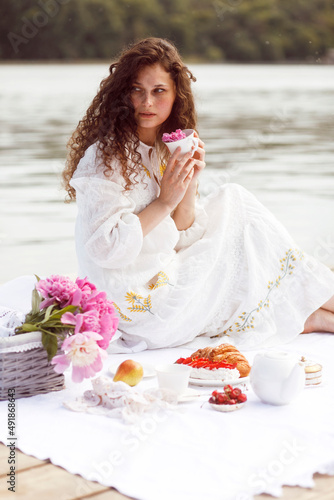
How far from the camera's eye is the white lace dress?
2545 mm

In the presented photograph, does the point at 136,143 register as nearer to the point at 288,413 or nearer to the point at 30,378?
the point at 30,378

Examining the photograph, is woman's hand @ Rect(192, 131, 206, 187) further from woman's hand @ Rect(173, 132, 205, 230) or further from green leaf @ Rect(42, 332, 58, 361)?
green leaf @ Rect(42, 332, 58, 361)

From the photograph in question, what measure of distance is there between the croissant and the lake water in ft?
3.08

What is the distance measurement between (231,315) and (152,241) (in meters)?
0.37

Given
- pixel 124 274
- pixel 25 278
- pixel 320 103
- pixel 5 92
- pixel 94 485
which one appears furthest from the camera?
pixel 5 92

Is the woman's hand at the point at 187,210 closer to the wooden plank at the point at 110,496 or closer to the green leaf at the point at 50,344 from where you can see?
the green leaf at the point at 50,344

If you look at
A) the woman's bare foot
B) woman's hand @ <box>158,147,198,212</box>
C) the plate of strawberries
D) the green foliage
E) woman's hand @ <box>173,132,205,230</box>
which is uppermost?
the green foliage

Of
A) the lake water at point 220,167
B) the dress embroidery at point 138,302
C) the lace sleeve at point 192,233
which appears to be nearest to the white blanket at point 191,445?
the dress embroidery at point 138,302

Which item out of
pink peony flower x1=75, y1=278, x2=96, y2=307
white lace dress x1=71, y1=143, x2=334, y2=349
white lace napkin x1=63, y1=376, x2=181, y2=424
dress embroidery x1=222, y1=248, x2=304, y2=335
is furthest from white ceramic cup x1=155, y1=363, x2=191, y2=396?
dress embroidery x1=222, y1=248, x2=304, y2=335

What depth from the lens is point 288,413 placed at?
1993 mm

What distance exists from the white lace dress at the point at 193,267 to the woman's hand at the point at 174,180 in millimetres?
111

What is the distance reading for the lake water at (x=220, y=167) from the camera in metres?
4.98

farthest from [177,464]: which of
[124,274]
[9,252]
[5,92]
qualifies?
[5,92]

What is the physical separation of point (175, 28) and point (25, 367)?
78.3ft
